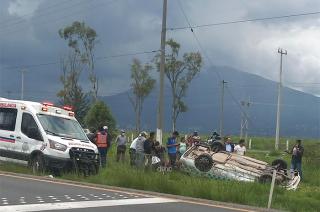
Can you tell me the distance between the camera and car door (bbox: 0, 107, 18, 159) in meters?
18.9

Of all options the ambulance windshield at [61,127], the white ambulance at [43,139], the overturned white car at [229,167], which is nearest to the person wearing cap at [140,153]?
the white ambulance at [43,139]

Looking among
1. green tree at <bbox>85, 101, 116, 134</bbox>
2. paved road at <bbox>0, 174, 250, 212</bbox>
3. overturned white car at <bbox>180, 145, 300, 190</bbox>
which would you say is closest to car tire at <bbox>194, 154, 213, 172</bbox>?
overturned white car at <bbox>180, 145, 300, 190</bbox>

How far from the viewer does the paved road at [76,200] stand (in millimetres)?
11070

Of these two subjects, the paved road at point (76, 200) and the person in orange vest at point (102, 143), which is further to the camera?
the person in orange vest at point (102, 143)

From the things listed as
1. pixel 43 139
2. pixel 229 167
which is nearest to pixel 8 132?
pixel 43 139

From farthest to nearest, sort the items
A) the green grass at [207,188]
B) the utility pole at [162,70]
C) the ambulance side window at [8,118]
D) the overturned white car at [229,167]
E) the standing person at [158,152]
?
the utility pole at [162,70]
the standing person at [158,152]
the ambulance side window at [8,118]
the overturned white car at [229,167]
the green grass at [207,188]

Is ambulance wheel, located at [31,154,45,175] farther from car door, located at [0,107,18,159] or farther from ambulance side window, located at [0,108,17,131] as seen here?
ambulance side window, located at [0,108,17,131]

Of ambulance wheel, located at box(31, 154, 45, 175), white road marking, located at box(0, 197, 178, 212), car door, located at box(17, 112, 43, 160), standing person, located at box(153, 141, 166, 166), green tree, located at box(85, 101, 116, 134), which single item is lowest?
white road marking, located at box(0, 197, 178, 212)

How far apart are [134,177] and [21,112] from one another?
5369mm

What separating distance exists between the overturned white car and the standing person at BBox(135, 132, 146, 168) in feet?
5.53

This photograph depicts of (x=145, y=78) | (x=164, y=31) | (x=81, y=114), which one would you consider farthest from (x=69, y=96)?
(x=164, y=31)

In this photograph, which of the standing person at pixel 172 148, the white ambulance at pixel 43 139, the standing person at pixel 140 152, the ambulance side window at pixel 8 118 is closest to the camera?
the white ambulance at pixel 43 139

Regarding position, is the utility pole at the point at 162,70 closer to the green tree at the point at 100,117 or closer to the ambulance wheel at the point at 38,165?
the ambulance wheel at the point at 38,165

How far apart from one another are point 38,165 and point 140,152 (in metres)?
3.69
